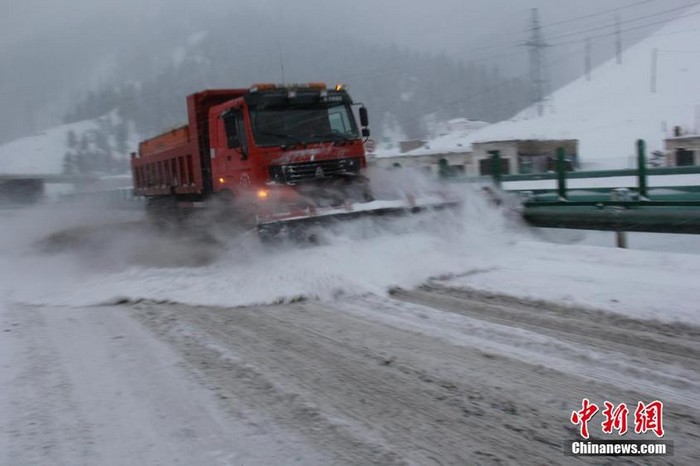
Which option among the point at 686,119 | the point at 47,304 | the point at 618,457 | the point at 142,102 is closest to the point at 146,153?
the point at 47,304

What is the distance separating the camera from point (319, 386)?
4.34 metres

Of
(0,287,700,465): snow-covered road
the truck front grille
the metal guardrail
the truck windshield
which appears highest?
the truck windshield

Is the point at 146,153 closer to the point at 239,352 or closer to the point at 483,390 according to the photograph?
the point at 239,352

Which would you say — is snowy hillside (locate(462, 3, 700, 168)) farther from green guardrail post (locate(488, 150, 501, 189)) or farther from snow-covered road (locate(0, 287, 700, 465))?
snow-covered road (locate(0, 287, 700, 465))

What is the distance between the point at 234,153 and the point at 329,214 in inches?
97.8

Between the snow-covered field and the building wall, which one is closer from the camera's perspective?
the snow-covered field

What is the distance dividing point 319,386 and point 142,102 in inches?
3024

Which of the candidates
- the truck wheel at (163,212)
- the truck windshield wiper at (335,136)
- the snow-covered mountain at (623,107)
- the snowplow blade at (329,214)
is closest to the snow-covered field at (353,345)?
the snowplow blade at (329,214)

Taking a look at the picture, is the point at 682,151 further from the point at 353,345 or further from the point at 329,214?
the point at 353,345

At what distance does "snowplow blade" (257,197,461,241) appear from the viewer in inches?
327

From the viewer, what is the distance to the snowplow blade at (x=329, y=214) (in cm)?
831

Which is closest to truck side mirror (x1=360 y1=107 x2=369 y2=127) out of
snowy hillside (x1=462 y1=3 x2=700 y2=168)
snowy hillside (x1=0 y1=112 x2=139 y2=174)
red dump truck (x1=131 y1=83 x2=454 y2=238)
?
red dump truck (x1=131 y1=83 x2=454 y2=238)

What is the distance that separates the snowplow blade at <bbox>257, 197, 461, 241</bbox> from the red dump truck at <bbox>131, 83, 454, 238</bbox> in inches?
0.6

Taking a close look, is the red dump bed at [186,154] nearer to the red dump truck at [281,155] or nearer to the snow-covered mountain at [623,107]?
the red dump truck at [281,155]
